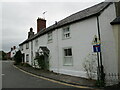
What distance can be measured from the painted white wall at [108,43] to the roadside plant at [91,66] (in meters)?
0.72

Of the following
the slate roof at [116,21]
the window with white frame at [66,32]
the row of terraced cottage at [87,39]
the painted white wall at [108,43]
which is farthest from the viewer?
the window with white frame at [66,32]

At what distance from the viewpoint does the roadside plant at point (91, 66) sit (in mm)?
7722

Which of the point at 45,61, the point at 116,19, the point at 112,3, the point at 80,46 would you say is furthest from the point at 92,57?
the point at 45,61

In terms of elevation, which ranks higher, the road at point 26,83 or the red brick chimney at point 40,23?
the red brick chimney at point 40,23

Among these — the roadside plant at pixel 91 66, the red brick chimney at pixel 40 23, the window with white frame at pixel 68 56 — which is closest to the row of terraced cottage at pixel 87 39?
the window with white frame at pixel 68 56

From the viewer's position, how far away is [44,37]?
14141mm

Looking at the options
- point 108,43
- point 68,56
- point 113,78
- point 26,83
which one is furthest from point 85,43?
point 26,83

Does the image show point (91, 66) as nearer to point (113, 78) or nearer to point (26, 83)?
point (113, 78)

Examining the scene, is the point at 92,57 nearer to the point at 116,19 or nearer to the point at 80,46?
the point at 80,46

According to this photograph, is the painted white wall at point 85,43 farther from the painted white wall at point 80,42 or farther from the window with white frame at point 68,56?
the window with white frame at point 68,56

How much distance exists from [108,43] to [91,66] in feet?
7.27

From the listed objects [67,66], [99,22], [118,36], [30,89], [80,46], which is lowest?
[30,89]

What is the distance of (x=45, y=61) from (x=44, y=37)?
331 centimetres

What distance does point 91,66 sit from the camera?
26.0 ft
